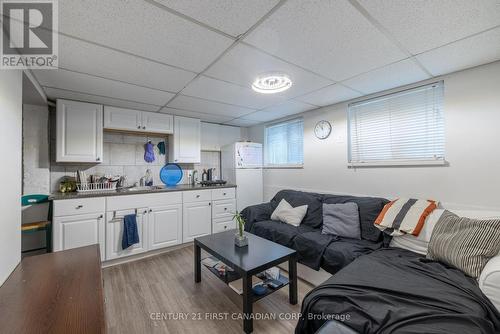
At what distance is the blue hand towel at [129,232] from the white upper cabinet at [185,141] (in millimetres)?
1151

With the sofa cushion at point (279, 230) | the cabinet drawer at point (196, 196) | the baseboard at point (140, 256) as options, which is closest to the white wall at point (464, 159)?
the sofa cushion at point (279, 230)

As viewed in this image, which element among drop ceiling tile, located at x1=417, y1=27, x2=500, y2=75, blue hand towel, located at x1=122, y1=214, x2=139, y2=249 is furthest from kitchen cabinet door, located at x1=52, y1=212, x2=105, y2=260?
drop ceiling tile, located at x1=417, y1=27, x2=500, y2=75

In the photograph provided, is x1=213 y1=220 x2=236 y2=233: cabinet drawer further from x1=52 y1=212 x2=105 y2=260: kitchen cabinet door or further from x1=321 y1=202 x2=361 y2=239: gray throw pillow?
x1=321 y1=202 x2=361 y2=239: gray throw pillow

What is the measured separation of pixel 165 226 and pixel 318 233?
212 cm

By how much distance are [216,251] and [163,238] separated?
1.45 m

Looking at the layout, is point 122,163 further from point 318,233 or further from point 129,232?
point 318,233

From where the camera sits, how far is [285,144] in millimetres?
3924

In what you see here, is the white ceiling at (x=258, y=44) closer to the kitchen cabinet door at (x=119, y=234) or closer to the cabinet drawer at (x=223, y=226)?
the kitchen cabinet door at (x=119, y=234)

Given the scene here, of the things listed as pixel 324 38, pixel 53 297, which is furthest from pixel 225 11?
pixel 53 297

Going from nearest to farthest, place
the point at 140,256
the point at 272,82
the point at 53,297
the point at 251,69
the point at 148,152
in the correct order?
the point at 53,297 → the point at 251,69 → the point at 272,82 → the point at 140,256 → the point at 148,152

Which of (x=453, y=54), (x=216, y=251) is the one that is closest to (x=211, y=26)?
(x=216, y=251)

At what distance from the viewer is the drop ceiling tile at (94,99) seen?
2447mm

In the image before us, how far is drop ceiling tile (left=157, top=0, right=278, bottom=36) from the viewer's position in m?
1.17

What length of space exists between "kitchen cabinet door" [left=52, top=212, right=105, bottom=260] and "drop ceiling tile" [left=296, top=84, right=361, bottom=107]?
118 inches
